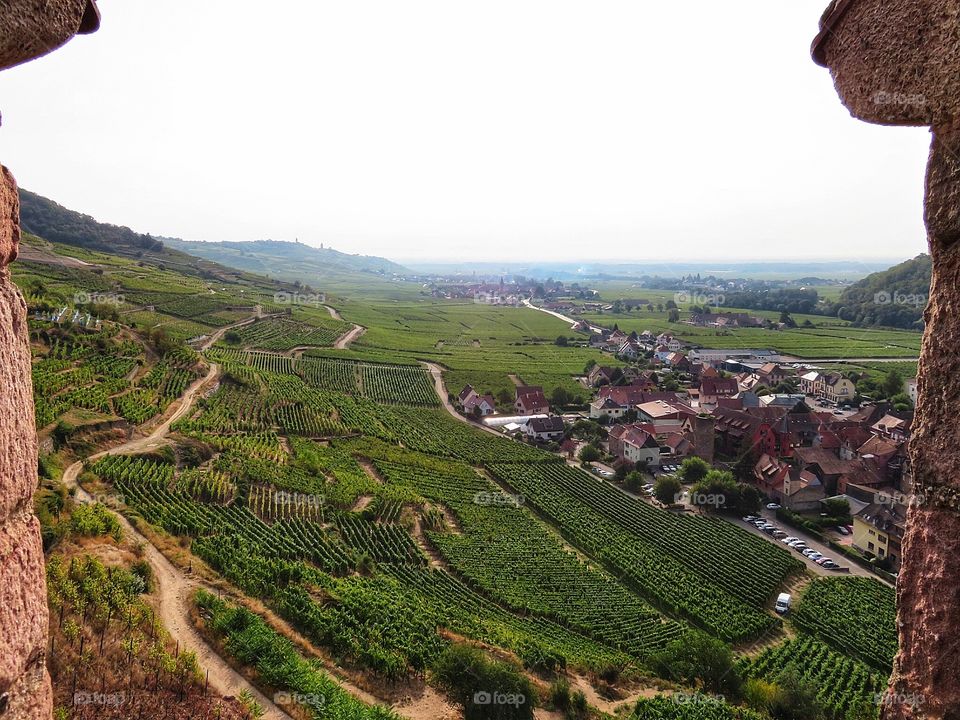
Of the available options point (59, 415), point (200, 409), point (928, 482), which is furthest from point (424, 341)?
point (928, 482)

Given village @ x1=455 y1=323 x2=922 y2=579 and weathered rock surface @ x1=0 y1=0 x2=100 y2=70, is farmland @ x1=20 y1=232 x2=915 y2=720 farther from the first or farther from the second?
weathered rock surface @ x1=0 y1=0 x2=100 y2=70

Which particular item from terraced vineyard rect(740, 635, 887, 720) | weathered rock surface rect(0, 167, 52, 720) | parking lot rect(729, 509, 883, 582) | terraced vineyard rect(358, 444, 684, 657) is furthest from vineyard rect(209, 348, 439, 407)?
weathered rock surface rect(0, 167, 52, 720)

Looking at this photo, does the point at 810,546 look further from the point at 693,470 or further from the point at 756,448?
the point at 756,448

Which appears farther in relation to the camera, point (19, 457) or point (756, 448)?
point (756, 448)

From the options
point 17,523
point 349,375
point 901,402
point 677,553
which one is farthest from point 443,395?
A: point 17,523

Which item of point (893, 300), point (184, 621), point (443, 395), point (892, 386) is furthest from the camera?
point (893, 300)

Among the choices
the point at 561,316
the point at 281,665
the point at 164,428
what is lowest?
the point at 281,665

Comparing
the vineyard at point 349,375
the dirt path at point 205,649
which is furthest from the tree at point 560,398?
the dirt path at point 205,649

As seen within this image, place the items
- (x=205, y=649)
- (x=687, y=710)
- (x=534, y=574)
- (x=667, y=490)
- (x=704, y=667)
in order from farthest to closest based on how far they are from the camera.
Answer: (x=667, y=490), (x=534, y=574), (x=704, y=667), (x=687, y=710), (x=205, y=649)

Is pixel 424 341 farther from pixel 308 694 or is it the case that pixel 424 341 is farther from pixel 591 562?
pixel 308 694
